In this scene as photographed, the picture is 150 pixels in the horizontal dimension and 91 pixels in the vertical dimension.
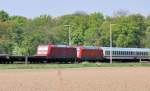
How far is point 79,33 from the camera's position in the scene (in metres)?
128

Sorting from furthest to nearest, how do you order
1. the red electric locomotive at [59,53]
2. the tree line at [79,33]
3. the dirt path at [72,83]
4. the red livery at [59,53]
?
the tree line at [79,33] → the red livery at [59,53] → the red electric locomotive at [59,53] → the dirt path at [72,83]

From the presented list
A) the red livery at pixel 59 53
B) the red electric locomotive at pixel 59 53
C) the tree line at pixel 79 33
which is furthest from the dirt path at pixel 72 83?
the tree line at pixel 79 33

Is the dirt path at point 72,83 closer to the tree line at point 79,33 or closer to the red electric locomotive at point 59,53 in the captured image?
the red electric locomotive at point 59,53

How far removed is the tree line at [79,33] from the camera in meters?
106

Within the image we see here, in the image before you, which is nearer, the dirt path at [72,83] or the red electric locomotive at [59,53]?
the dirt path at [72,83]

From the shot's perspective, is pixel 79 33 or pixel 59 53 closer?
pixel 59 53

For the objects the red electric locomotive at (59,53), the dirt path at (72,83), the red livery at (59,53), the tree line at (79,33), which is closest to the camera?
the dirt path at (72,83)

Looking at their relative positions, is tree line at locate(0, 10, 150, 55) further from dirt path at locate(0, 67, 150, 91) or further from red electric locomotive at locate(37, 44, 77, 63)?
dirt path at locate(0, 67, 150, 91)

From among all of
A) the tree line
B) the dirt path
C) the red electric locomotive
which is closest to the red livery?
the red electric locomotive

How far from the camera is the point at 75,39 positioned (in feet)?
416

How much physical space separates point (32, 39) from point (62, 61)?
2672cm

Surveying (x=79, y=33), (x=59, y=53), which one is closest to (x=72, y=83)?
(x=59, y=53)

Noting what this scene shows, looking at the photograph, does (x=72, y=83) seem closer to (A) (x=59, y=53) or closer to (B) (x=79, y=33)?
(A) (x=59, y=53)

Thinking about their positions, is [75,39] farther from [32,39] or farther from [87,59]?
[87,59]
